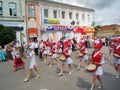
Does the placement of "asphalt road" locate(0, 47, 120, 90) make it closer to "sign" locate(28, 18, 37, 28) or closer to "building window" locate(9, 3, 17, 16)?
"building window" locate(9, 3, 17, 16)

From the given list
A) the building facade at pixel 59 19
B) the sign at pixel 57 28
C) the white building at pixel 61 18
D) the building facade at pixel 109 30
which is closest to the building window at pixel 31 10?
the building facade at pixel 59 19

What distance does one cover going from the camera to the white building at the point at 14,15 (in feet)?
A: 86.6

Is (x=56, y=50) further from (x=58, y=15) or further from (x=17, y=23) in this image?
(x=58, y=15)

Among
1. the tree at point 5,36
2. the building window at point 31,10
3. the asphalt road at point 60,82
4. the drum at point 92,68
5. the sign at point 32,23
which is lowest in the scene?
the asphalt road at point 60,82

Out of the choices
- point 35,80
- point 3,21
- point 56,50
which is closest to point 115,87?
point 35,80

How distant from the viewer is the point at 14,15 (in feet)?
89.9

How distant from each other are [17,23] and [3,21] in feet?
6.63

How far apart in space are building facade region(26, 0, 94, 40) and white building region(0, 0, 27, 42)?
129 centimetres

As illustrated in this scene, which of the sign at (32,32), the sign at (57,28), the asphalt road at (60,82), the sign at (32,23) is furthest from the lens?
the sign at (57,28)

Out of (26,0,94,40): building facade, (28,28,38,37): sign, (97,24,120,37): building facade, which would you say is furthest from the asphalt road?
(97,24,120,37): building facade

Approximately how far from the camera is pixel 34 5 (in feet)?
95.0

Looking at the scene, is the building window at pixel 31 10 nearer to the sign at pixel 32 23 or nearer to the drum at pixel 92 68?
the sign at pixel 32 23

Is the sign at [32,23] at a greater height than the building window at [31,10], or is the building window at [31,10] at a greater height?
the building window at [31,10]

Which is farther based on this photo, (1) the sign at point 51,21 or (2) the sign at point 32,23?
(1) the sign at point 51,21
